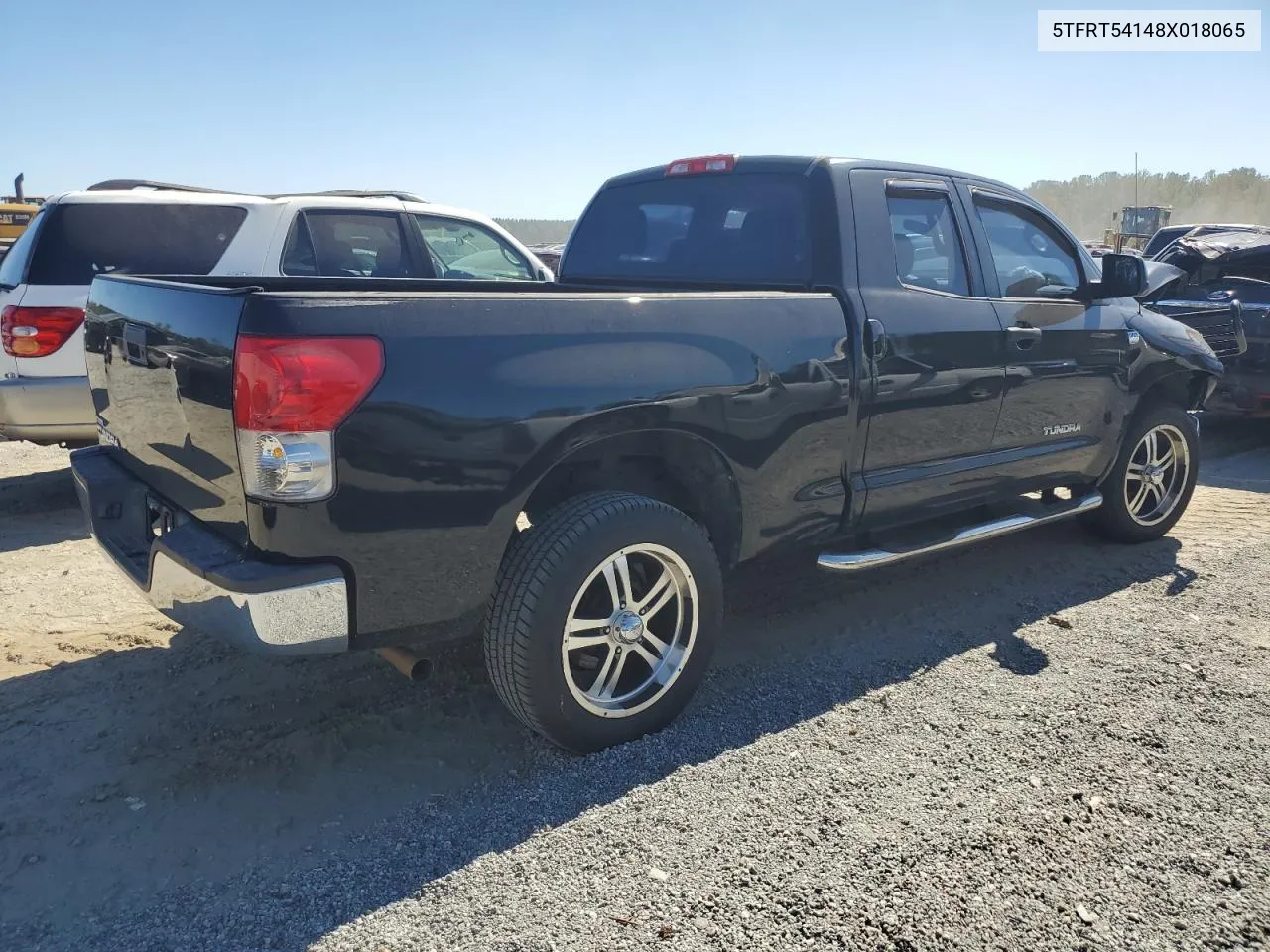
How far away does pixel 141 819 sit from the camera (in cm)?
272

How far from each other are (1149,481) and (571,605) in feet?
13.0

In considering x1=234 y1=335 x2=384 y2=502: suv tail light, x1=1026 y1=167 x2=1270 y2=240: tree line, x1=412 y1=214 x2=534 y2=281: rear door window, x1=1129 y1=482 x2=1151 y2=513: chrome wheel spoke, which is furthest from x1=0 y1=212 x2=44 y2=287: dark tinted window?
x1=1026 y1=167 x2=1270 y2=240: tree line

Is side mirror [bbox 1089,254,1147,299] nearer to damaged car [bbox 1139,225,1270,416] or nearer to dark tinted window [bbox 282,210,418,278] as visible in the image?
damaged car [bbox 1139,225,1270,416]

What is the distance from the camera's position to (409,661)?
2.83 m

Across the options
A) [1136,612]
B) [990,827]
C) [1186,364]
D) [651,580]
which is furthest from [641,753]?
[1186,364]

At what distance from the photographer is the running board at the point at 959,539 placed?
3.67m

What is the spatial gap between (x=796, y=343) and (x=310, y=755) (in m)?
2.13

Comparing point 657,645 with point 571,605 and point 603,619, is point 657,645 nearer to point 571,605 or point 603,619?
point 603,619

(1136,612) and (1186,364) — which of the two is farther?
(1186,364)

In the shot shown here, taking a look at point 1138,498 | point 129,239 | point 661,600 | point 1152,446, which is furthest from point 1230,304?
point 129,239

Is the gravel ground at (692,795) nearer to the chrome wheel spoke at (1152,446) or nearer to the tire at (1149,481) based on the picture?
the tire at (1149,481)

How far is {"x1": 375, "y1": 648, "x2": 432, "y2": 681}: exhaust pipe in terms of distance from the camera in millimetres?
2828

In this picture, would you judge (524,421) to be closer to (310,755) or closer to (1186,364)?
(310,755)

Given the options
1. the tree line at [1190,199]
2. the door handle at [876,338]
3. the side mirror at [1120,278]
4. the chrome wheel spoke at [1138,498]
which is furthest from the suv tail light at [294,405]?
the tree line at [1190,199]
